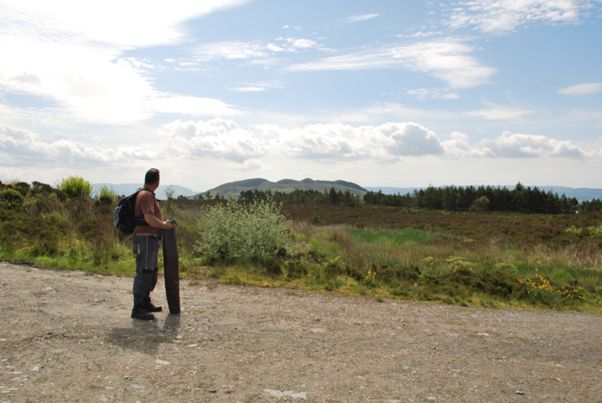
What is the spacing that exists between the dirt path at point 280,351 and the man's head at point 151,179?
188 centimetres

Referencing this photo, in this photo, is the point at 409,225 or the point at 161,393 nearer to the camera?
the point at 161,393

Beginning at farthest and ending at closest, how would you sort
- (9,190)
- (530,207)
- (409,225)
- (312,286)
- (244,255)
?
(530,207) → (409,225) → (9,190) → (244,255) → (312,286)

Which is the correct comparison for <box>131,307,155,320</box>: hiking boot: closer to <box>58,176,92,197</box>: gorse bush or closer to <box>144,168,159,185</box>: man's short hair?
<box>144,168,159,185</box>: man's short hair

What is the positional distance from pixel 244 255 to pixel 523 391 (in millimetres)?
7825

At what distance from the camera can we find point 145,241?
718cm

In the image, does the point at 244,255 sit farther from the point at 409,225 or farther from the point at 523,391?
the point at 409,225

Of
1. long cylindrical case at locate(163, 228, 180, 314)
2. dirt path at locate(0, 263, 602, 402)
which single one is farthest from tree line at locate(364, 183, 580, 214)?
long cylindrical case at locate(163, 228, 180, 314)

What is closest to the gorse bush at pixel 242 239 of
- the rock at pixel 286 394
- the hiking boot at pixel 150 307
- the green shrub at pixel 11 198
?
the hiking boot at pixel 150 307

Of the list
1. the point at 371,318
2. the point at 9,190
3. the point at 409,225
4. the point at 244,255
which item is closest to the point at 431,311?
the point at 371,318

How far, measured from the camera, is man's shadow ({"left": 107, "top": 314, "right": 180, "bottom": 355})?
597 cm

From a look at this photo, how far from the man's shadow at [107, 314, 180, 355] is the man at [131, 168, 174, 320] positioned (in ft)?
0.99

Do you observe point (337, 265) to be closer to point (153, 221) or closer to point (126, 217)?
point (153, 221)

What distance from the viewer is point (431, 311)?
347 inches

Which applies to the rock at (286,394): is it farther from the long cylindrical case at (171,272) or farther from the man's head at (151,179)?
the man's head at (151,179)
